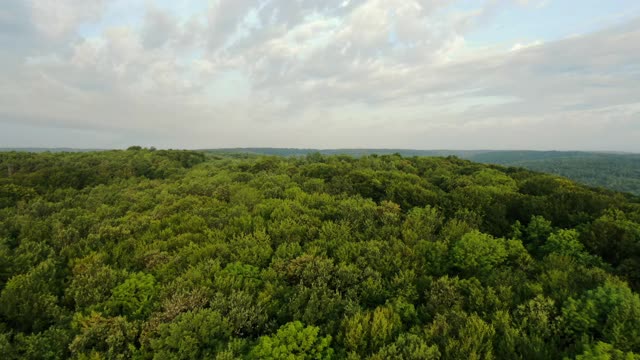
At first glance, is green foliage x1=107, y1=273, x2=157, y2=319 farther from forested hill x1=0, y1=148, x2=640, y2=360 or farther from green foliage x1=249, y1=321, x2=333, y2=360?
green foliage x1=249, y1=321, x2=333, y2=360

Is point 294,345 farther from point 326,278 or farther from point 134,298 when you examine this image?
point 134,298

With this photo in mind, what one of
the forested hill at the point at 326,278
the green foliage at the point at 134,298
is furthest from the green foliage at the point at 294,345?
the green foliage at the point at 134,298

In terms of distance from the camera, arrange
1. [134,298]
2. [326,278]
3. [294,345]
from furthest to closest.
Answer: [326,278] → [134,298] → [294,345]

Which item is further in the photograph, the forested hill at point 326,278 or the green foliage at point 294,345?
the forested hill at point 326,278

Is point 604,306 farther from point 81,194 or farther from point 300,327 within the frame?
point 81,194

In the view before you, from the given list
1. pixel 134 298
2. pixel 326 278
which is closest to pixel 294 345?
pixel 326 278

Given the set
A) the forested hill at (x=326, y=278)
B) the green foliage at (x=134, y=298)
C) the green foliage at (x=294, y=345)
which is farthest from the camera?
the green foliage at (x=134, y=298)

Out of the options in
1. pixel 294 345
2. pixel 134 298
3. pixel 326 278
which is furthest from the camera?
pixel 326 278

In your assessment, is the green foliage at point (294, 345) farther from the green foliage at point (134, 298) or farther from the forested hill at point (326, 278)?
the green foliage at point (134, 298)
